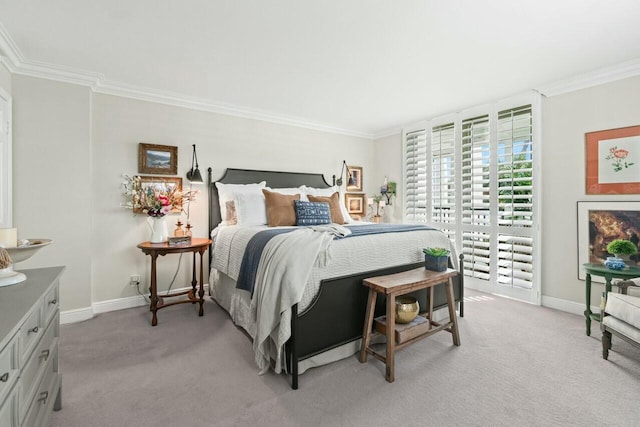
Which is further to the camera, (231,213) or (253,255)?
(231,213)

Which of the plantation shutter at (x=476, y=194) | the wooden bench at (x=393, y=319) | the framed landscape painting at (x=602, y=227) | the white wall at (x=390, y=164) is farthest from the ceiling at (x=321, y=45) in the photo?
the wooden bench at (x=393, y=319)

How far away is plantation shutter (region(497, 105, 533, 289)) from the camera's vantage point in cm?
354

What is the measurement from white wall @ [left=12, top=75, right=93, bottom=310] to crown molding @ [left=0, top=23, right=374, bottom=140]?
0.08 m

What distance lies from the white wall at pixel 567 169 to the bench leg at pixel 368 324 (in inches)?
98.6

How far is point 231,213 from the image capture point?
12.0ft

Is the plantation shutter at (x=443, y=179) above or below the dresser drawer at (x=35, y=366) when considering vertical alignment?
above

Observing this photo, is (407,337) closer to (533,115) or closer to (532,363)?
(532,363)

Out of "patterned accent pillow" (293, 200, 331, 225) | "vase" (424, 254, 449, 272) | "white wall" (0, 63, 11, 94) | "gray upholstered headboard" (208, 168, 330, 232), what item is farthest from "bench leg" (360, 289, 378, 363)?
"white wall" (0, 63, 11, 94)

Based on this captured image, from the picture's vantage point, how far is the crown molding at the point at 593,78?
2.85 meters

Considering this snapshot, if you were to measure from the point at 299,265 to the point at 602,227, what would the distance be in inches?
122

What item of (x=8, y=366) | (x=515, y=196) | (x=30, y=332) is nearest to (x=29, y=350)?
(x=30, y=332)

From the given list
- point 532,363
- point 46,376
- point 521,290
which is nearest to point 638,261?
point 521,290

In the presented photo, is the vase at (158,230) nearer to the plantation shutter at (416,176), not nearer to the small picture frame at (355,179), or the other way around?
the small picture frame at (355,179)

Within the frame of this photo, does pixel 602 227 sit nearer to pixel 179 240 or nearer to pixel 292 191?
pixel 292 191
